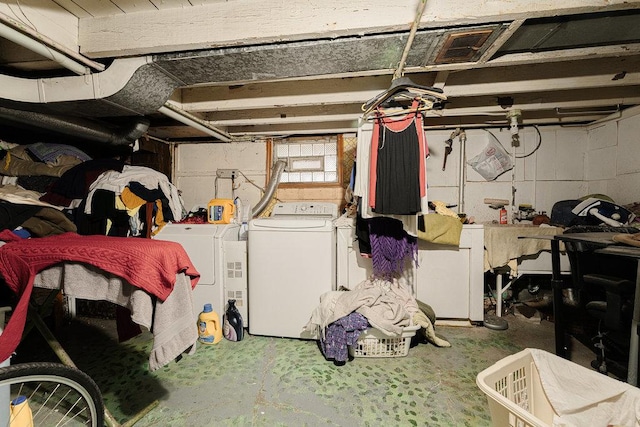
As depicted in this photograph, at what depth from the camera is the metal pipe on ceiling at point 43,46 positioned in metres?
1.32

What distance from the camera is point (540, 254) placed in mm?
2912

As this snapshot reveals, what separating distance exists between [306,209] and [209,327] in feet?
5.50

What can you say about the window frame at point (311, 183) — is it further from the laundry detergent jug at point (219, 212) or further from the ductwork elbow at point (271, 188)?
the laundry detergent jug at point (219, 212)

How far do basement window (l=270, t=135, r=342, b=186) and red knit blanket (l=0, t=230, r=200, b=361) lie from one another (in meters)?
2.62

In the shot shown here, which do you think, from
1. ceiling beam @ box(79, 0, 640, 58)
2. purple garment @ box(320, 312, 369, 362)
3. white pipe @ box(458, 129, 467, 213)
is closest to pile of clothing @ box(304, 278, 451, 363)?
purple garment @ box(320, 312, 369, 362)

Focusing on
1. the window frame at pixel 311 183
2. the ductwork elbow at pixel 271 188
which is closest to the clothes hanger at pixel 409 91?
the window frame at pixel 311 183

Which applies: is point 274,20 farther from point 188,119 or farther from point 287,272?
point 287,272

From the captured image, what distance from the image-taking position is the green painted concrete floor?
5.20 feet

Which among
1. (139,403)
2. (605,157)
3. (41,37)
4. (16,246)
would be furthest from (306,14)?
(605,157)

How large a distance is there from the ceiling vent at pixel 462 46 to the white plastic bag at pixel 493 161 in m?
2.13

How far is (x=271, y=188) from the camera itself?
3.57 meters

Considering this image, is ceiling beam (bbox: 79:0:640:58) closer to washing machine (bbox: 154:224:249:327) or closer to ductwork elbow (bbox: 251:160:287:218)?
washing machine (bbox: 154:224:249:327)

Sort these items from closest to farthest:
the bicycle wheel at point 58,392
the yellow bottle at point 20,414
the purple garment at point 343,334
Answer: the bicycle wheel at point 58,392
the yellow bottle at point 20,414
the purple garment at point 343,334

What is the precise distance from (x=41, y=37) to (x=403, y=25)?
76.9 inches
